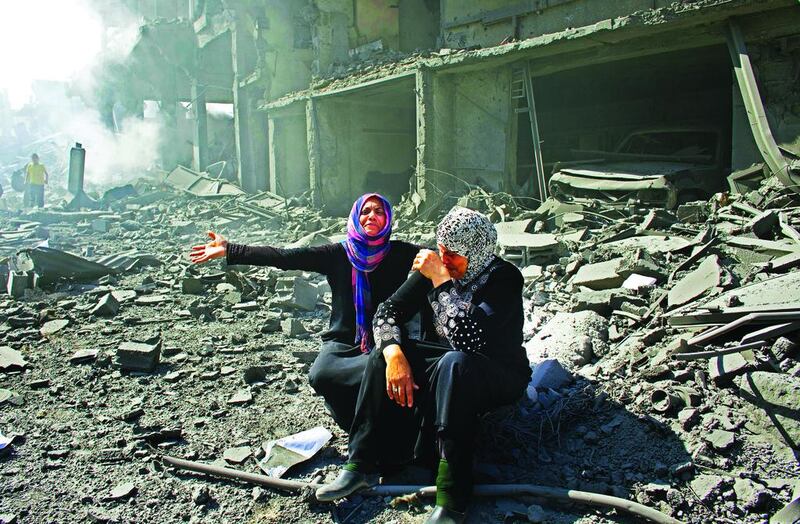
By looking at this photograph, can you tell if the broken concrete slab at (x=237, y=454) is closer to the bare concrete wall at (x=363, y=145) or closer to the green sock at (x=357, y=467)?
the green sock at (x=357, y=467)

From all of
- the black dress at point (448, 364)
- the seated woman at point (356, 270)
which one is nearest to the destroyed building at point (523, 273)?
the black dress at point (448, 364)

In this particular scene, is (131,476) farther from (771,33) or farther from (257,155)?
(257,155)

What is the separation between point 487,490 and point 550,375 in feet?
4.03

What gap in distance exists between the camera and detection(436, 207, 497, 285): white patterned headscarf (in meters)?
2.95

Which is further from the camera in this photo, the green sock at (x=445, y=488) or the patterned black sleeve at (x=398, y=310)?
the patterned black sleeve at (x=398, y=310)

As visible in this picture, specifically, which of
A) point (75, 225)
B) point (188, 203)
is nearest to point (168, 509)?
point (75, 225)

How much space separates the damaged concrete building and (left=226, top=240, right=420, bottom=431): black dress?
6054 mm

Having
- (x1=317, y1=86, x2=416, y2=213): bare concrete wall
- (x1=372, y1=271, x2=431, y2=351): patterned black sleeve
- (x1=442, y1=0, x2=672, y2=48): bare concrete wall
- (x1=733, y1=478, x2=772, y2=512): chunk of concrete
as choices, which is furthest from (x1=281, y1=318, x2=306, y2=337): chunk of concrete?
(x1=317, y1=86, x2=416, y2=213): bare concrete wall

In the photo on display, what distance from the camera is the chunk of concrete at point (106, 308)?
648 cm

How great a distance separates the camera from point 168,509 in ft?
9.32

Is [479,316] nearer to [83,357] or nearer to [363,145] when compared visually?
[83,357]

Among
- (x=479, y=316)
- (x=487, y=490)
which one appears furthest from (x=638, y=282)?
(x=487, y=490)

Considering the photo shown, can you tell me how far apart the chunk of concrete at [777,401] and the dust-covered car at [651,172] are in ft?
18.3

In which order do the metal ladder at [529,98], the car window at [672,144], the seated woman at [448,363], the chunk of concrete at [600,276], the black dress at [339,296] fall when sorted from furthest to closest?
1. the metal ladder at [529,98]
2. the car window at [672,144]
3. the chunk of concrete at [600,276]
4. the black dress at [339,296]
5. the seated woman at [448,363]
